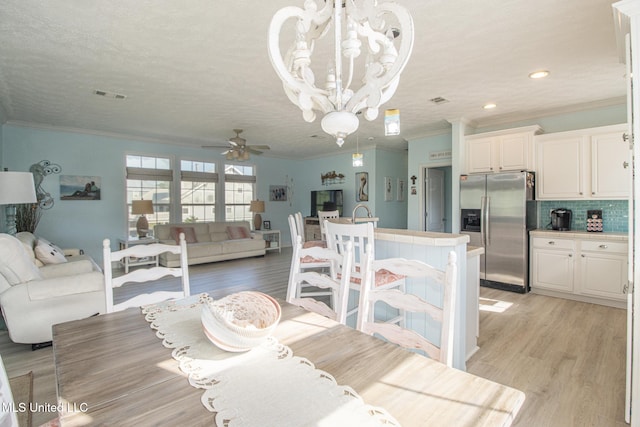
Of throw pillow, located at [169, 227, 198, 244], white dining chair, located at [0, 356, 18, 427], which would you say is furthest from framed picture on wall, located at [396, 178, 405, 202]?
white dining chair, located at [0, 356, 18, 427]

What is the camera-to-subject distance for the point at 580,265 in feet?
12.8

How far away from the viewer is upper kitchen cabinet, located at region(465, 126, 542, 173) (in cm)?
442

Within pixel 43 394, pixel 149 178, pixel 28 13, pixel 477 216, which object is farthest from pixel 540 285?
pixel 149 178

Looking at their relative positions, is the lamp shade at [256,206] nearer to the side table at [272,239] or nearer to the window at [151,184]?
the side table at [272,239]

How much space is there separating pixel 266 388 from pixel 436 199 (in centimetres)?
628

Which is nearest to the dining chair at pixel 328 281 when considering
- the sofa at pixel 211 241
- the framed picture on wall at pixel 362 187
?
the sofa at pixel 211 241

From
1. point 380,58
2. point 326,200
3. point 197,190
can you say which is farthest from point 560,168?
point 197,190

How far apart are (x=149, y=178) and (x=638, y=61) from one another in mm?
7304

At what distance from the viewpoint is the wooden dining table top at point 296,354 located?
0.77 m

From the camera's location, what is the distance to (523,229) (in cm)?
421

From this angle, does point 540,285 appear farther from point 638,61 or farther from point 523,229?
point 638,61

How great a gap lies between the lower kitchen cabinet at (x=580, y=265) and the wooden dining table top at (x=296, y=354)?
160 inches

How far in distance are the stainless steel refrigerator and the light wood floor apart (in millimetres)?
383

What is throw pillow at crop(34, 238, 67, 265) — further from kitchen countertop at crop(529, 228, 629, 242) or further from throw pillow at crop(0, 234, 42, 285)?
kitchen countertop at crop(529, 228, 629, 242)
